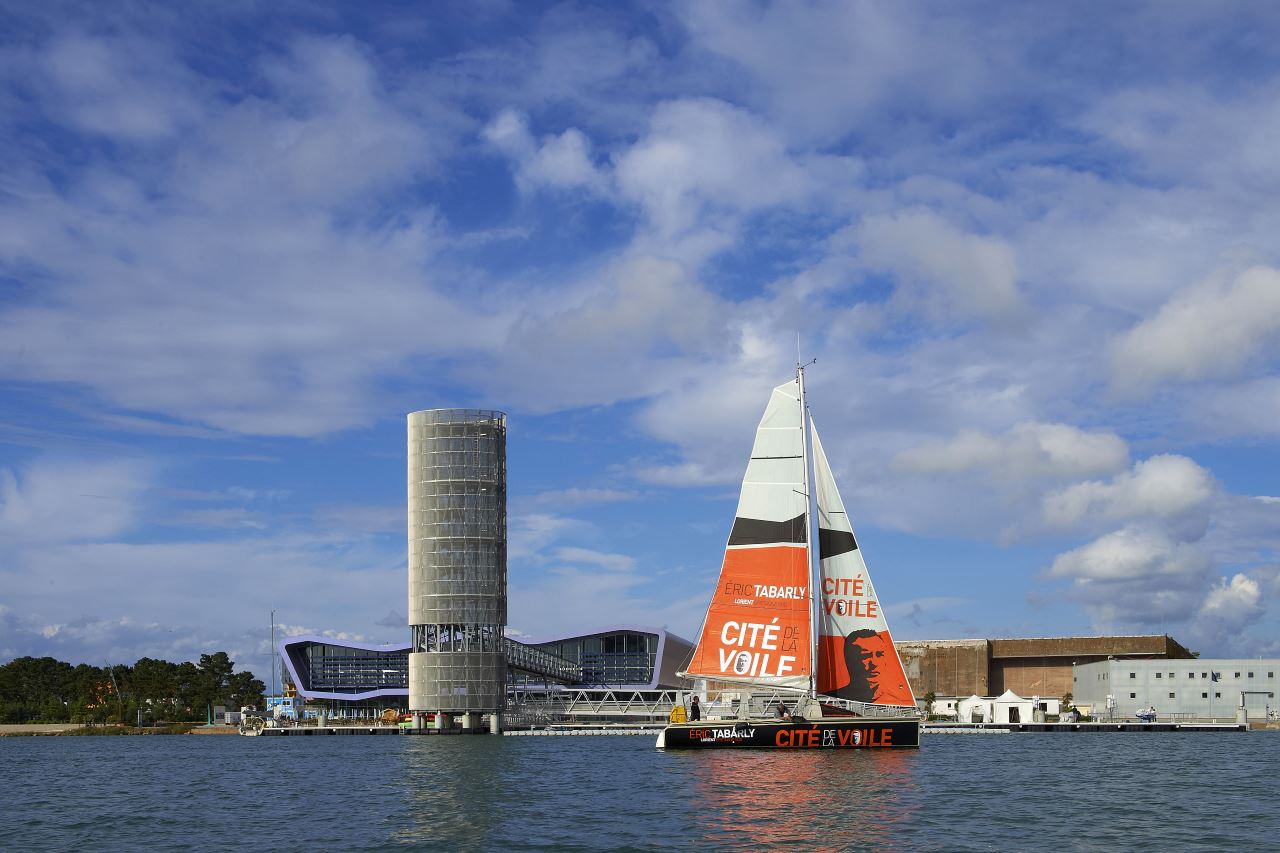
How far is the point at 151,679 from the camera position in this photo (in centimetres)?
18112

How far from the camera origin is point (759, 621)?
58.5m

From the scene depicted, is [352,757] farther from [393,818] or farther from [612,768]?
[393,818]

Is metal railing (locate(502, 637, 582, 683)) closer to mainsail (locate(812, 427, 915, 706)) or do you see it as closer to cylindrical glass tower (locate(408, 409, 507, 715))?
cylindrical glass tower (locate(408, 409, 507, 715))

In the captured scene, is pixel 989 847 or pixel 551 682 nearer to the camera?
pixel 989 847

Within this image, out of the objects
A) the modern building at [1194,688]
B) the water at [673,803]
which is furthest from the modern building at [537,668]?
the water at [673,803]

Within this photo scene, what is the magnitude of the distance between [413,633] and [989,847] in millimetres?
89710

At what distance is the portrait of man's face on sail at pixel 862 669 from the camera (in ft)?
190

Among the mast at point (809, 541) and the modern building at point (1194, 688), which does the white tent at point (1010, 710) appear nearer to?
the modern building at point (1194, 688)

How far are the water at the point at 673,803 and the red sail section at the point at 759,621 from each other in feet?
12.0

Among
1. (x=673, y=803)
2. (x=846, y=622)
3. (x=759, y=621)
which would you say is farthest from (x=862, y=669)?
(x=673, y=803)

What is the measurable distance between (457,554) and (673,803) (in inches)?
2887

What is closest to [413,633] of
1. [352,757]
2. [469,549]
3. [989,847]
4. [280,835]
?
[469,549]

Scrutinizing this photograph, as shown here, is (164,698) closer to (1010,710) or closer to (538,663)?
(538,663)

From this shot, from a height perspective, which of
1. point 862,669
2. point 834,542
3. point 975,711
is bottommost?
point 975,711
